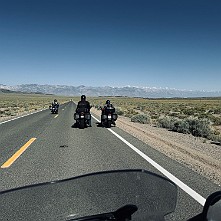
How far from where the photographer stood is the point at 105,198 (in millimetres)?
2727

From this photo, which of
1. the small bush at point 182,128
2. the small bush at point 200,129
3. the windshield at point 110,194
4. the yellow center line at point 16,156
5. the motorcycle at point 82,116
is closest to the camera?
the windshield at point 110,194

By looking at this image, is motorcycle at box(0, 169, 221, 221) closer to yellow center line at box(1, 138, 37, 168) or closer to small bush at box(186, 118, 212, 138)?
yellow center line at box(1, 138, 37, 168)

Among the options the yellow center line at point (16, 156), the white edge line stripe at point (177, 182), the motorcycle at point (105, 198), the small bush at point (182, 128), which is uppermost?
the motorcycle at point (105, 198)

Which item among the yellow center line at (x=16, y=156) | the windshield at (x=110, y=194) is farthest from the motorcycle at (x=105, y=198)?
the yellow center line at (x=16, y=156)

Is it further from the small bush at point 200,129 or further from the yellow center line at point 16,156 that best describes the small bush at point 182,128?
the yellow center line at point 16,156

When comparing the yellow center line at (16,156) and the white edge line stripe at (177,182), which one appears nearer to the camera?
the white edge line stripe at (177,182)

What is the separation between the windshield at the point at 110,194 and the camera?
2586 mm

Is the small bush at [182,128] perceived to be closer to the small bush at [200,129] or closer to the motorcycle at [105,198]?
the small bush at [200,129]

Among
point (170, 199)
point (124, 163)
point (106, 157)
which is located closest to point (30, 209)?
point (170, 199)

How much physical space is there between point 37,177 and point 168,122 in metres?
14.8

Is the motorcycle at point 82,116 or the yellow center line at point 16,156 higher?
the motorcycle at point 82,116

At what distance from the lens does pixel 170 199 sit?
2.76 m

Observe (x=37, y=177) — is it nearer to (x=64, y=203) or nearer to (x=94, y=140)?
(x=64, y=203)

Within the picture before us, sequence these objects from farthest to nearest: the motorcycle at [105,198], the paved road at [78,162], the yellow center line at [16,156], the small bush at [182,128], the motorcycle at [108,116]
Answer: the small bush at [182,128] < the motorcycle at [108,116] < the yellow center line at [16,156] < the paved road at [78,162] < the motorcycle at [105,198]
